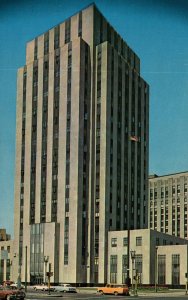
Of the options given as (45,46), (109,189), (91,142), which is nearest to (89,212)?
(109,189)

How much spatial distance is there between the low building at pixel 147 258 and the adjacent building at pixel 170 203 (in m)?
55.2

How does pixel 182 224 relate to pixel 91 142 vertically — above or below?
below

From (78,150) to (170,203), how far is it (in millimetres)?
62499

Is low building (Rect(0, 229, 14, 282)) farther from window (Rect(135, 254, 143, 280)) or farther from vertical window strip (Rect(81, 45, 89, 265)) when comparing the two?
window (Rect(135, 254, 143, 280))

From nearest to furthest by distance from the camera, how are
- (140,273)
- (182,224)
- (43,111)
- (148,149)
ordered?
(140,273) → (43,111) → (148,149) → (182,224)

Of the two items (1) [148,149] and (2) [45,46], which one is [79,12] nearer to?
(2) [45,46]

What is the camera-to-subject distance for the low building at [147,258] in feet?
273

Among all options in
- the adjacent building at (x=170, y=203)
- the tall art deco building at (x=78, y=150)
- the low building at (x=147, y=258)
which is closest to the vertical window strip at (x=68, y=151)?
the tall art deco building at (x=78, y=150)

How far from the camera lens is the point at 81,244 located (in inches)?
3383

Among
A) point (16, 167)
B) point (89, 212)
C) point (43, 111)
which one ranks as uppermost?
point (43, 111)

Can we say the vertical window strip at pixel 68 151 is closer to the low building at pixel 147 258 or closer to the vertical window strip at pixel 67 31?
the vertical window strip at pixel 67 31

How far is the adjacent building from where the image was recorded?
141375mm

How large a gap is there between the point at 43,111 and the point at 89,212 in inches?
767

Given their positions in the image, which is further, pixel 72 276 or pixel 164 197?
pixel 164 197
